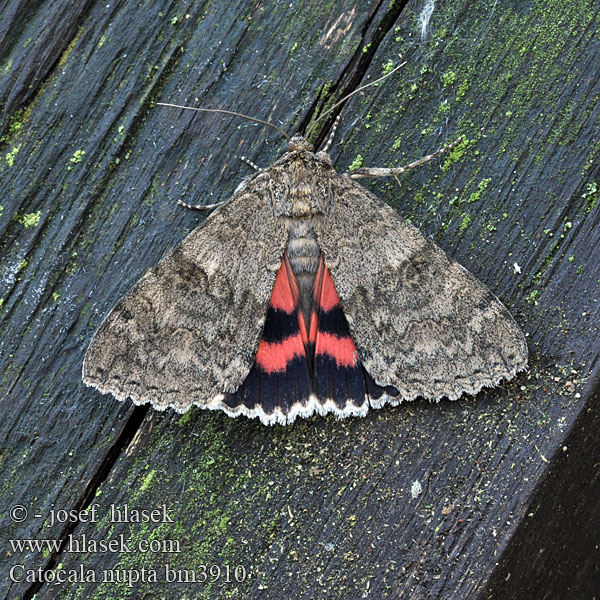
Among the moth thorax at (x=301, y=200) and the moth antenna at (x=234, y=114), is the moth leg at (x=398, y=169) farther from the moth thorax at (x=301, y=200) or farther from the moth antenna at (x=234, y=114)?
the moth antenna at (x=234, y=114)

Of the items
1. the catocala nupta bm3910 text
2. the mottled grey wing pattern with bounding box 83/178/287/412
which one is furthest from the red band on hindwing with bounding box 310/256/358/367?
the mottled grey wing pattern with bounding box 83/178/287/412

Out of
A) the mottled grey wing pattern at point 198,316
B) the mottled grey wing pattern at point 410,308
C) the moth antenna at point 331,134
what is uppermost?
the moth antenna at point 331,134

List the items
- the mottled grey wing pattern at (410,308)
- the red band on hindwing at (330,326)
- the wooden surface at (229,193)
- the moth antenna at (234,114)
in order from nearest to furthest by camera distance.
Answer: the wooden surface at (229,193) → the mottled grey wing pattern at (410,308) → the red band on hindwing at (330,326) → the moth antenna at (234,114)

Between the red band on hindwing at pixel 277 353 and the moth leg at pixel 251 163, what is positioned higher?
the moth leg at pixel 251 163

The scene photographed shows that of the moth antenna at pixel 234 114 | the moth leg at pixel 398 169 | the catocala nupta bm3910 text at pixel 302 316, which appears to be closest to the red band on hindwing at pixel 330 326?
the catocala nupta bm3910 text at pixel 302 316

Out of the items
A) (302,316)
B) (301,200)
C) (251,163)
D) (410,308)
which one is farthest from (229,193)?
(410,308)

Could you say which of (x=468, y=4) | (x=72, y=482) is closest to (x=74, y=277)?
(x=72, y=482)

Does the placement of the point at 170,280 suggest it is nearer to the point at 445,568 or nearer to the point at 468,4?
the point at 445,568

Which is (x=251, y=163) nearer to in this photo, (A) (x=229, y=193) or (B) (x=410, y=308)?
(A) (x=229, y=193)

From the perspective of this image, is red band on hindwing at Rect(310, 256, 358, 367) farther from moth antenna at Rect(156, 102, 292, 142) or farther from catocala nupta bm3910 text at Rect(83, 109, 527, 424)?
moth antenna at Rect(156, 102, 292, 142)
